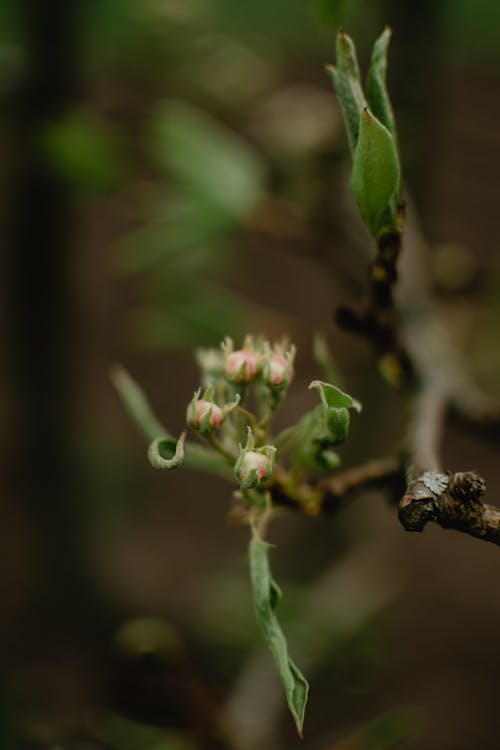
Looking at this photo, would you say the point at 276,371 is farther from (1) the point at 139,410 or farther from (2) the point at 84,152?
(2) the point at 84,152

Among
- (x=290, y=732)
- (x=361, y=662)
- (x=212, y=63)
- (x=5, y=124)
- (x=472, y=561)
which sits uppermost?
(x=212, y=63)

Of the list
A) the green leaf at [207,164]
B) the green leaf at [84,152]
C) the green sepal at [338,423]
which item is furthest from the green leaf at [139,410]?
the green leaf at [84,152]

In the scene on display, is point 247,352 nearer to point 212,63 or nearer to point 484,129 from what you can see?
point 212,63

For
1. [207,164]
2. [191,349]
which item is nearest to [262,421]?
[207,164]

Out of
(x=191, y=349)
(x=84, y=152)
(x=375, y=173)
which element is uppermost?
(x=375, y=173)

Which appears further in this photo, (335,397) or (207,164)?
(207,164)

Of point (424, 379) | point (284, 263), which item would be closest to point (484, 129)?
point (284, 263)

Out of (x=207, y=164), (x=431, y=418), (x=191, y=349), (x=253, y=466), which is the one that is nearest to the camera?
(x=253, y=466)
